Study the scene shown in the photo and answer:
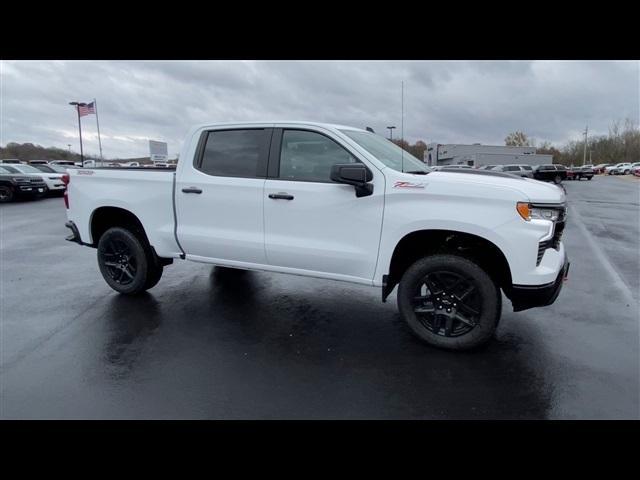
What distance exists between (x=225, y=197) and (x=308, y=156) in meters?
0.97

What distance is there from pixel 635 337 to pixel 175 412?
4.15m

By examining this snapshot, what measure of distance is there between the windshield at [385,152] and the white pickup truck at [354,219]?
3 centimetres

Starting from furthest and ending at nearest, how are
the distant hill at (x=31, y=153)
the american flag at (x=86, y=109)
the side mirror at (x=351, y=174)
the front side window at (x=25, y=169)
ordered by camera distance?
the distant hill at (x=31, y=153)
the american flag at (x=86, y=109)
the front side window at (x=25, y=169)
the side mirror at (x=351, y=174)

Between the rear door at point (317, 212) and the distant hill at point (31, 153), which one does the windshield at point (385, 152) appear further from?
the distant hill at point (31, 153)

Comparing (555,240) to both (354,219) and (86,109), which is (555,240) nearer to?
(354,219)

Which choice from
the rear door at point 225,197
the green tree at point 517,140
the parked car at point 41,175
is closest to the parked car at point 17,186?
the parked car at point 41,175

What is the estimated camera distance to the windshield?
3.89m

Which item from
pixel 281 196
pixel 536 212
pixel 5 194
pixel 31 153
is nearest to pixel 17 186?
pixel 5 194

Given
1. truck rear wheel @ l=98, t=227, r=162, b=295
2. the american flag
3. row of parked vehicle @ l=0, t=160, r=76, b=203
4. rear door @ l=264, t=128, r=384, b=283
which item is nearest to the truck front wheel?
rear door @ l=264, t=128, r=384, b=283

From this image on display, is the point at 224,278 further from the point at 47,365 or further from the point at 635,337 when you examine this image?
the point at 635,337

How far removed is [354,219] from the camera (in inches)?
147

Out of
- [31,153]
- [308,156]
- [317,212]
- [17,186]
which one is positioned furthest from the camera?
[31,153]

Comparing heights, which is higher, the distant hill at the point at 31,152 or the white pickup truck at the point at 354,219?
the distant hill at the point at 31,152

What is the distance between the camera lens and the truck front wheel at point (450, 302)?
11.3 ft
